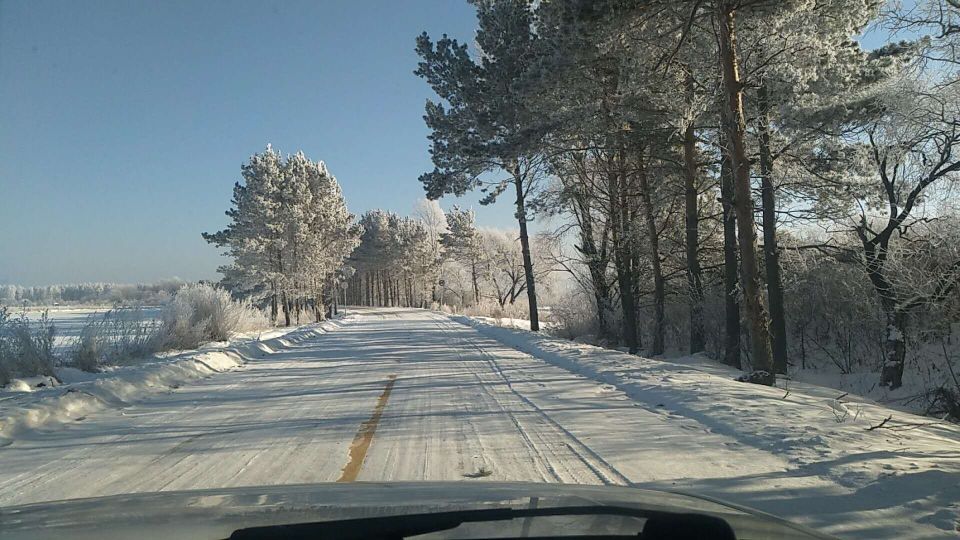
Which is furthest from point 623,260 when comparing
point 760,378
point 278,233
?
point 278,233

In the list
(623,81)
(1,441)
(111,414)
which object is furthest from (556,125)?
(1,441)

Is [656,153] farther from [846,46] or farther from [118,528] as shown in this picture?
[118,528]

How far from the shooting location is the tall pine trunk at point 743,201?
1195 centimetres

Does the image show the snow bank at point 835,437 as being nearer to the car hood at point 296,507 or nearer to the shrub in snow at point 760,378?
the shrub in snow at point 760,378

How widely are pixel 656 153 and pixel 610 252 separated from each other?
556cm

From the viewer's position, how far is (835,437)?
698cm

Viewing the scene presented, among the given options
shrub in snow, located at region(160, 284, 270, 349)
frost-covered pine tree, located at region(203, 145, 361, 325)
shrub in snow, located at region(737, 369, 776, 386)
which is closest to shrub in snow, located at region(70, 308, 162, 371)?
shrub in snow, located at region(160, 284, 270, 349)

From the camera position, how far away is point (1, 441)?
24.2 feet

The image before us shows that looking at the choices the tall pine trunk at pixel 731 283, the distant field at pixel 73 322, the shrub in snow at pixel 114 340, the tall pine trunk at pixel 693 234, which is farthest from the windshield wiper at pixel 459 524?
the tall pine trunk at pixel 731 283

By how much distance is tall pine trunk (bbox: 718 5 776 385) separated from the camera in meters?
12.0

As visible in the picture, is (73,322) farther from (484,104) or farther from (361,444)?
(361,444)

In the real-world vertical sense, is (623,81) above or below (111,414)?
above

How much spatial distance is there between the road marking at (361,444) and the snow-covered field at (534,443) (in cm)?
10

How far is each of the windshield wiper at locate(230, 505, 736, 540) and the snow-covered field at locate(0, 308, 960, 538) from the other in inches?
99.0
